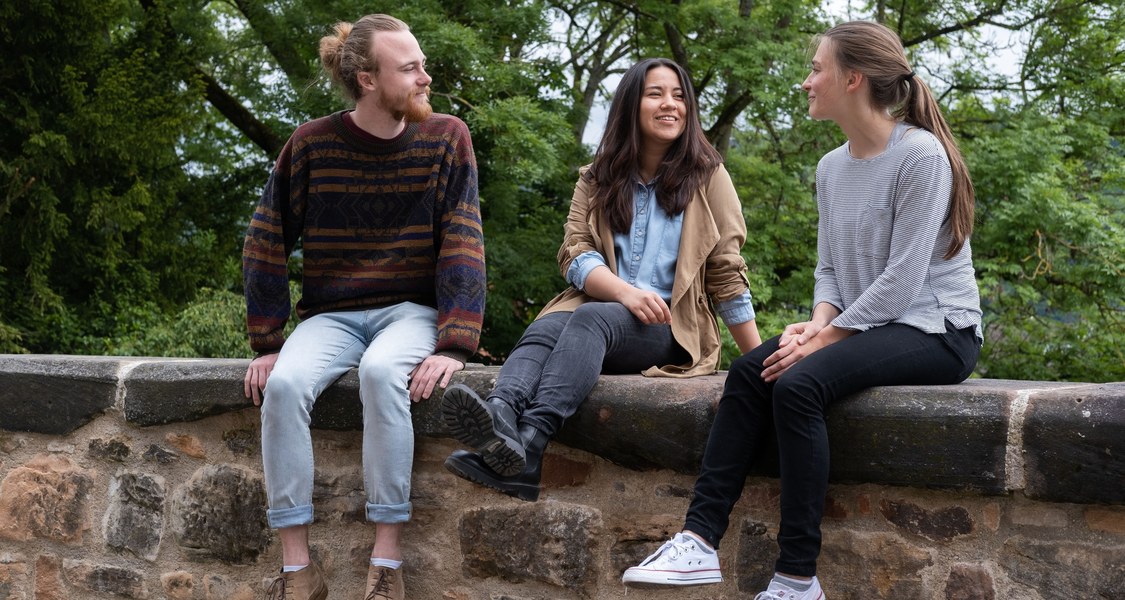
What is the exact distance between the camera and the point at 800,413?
6.76 ft

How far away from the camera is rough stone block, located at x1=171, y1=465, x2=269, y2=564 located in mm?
2686

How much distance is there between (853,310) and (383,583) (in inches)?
47.0

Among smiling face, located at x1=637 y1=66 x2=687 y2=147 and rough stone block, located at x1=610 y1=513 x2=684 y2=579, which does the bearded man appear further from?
rough stone block, located at x1=610 y1=513 x2=684 y2=579

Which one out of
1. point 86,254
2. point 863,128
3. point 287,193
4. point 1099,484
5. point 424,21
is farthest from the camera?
point 86,254

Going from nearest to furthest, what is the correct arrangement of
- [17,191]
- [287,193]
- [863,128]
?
[863,128], [287,193], [17,191]

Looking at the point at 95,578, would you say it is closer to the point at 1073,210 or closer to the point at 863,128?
the point at 863,128

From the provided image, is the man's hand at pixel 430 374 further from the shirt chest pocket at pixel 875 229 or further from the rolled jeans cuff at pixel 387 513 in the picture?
the shirt chest pocket at pixel 875 229

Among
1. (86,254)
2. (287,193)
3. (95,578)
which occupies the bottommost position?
(95,578)

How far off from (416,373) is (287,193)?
650 mm

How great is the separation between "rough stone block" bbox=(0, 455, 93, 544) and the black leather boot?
1.28 metres

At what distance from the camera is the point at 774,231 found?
7.37 m

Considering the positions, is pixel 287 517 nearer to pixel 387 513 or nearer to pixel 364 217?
pixel 387 513

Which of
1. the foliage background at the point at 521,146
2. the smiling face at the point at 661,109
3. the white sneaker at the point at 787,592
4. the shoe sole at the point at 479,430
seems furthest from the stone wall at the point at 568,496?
the foliage background at the point at 521,146

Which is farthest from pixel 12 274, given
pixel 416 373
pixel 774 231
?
pixel 416 373
